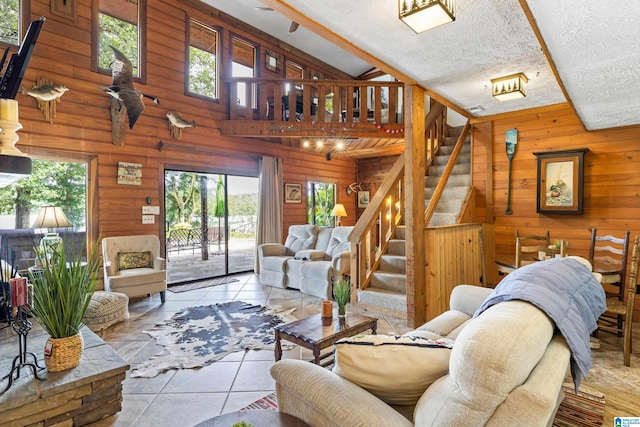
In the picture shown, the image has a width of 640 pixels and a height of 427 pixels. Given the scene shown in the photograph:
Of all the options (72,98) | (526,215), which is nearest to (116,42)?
(72,98)

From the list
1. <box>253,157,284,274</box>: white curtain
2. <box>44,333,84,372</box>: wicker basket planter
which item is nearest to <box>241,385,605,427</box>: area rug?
<box>44,333,84,372</box>: wicker basket planter

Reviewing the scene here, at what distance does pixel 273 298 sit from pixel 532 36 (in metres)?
4.17

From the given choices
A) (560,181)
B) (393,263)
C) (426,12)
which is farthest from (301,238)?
(426,12)

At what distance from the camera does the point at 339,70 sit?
9.05m

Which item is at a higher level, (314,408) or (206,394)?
(314,408)

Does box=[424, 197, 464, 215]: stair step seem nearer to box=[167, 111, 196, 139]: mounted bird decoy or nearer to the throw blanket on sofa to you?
the throw blanket on sofa

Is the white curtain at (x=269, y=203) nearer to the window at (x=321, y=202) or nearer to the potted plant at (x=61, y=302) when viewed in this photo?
the window at (x=321, y=202)

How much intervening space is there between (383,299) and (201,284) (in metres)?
3.33

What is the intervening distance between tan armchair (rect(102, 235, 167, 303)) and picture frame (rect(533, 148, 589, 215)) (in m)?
5.11

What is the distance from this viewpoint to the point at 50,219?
13.1ft

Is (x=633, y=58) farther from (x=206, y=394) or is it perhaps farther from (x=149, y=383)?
(x=149, y=383)

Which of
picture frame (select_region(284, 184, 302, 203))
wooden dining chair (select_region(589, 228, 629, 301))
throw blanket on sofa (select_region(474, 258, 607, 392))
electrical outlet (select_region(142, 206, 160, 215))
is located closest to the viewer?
throw blanket on sofa (select_region(474, 258, 607, 392))

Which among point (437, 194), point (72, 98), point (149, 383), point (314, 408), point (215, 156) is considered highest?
point (72, 98)

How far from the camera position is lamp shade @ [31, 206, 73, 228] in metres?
3.95
